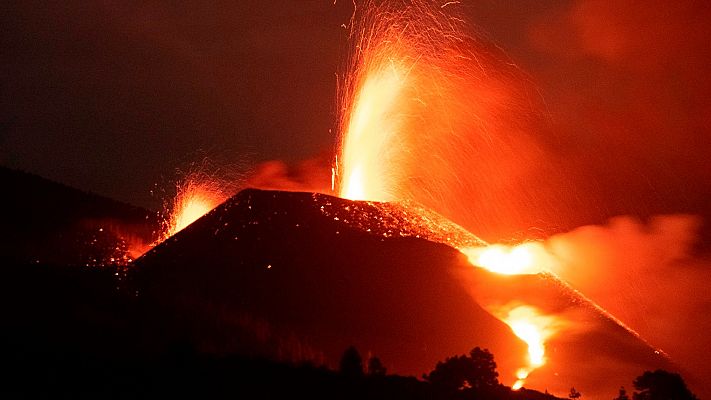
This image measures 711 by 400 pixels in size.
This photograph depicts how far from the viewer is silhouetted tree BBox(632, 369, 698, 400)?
882 inches

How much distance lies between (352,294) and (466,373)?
→ 24.2ft

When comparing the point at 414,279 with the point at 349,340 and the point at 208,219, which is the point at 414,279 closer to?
the point at 349,340

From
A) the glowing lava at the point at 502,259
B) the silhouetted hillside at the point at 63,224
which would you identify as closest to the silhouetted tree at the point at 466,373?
the glowing lava at the point at 502,259

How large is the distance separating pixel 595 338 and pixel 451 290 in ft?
16.0

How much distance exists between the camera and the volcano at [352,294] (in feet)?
81.5

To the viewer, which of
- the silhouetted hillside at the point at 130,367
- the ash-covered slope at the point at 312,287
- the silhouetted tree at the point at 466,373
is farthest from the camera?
the ash-covered slope at the point at 312,287

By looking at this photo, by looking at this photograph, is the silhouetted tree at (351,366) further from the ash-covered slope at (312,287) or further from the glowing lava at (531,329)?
the glowing lava at (531,329)

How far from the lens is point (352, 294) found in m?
27.6

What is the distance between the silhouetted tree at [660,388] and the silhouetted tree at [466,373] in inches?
174

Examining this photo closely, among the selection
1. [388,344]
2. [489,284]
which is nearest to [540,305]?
[489,284]

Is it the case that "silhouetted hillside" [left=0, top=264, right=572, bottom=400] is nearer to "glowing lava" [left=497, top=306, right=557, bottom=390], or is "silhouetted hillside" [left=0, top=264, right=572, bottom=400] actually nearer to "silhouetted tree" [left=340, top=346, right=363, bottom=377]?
"silhouetted tree" [left=340, top=346, right=363, bottom=377]

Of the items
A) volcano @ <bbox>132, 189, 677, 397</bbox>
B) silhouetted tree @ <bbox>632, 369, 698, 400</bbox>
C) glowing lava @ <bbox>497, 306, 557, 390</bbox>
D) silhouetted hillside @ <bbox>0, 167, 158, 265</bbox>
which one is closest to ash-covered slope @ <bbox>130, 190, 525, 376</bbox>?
volcano @ <bbox>132, 189, 677, 397</bbox>

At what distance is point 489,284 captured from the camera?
2923cm

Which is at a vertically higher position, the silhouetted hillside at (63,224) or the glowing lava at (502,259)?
the silhouetted hillside at (63,224)
